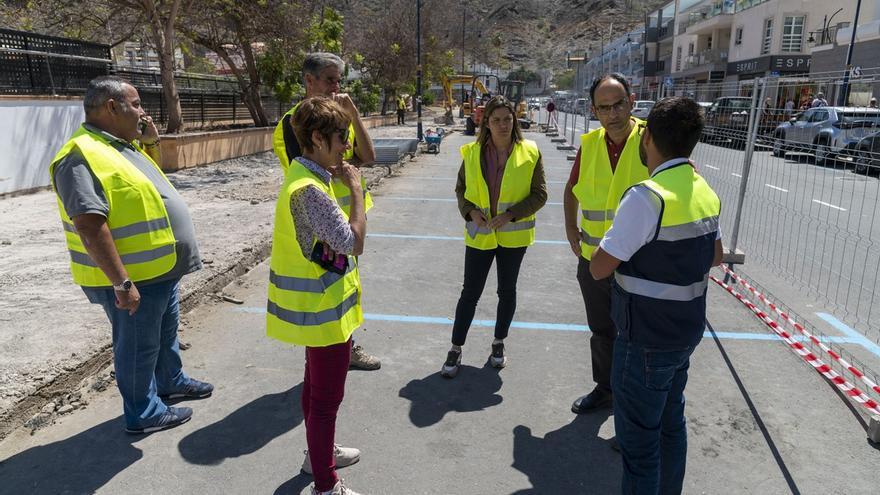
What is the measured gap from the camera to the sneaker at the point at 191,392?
11.9 feet

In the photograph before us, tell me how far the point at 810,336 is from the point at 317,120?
391 centimetres

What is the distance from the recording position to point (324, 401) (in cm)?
256

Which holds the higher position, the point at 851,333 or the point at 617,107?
the point at 617,107

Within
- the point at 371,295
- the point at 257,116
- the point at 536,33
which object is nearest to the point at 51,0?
the point at 257,116

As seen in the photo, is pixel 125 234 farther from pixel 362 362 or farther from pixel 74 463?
pixel 362 362

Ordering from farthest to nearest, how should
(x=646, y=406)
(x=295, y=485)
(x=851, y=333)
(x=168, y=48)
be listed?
1. (x=168, y=48)
2. (x=851, y=333)
3. (x=295, y=485)
4. (x=646, y=406)

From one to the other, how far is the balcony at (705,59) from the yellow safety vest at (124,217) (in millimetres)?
51836

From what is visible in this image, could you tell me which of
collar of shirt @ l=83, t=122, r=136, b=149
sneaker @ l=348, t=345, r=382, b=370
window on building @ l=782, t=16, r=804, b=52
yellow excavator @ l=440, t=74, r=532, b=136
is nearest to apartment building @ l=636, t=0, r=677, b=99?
window on building @ l=782, t=16, r=804, b=52

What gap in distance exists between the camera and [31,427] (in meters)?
3.30

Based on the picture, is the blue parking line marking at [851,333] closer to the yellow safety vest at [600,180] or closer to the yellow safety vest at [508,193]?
the yellow safety vest at [600,180]

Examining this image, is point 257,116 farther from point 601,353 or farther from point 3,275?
point 601,353

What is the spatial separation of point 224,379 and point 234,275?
221 centimetres

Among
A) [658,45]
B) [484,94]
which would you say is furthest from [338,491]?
[658,45]

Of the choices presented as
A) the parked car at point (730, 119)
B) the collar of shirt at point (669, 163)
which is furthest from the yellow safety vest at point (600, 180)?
the parked car at point (730, 119)
